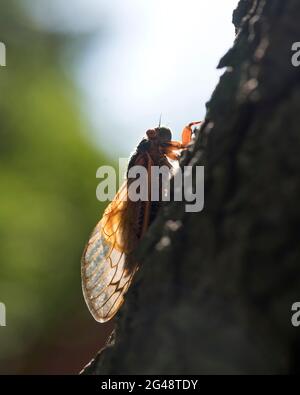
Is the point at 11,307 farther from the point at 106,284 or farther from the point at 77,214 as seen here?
the point at 106,284

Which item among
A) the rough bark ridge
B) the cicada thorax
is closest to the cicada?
the cicada thorax

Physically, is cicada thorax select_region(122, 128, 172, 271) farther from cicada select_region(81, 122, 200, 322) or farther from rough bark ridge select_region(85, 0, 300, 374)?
rough bark ridge select_region(85, 0, 300, 374)

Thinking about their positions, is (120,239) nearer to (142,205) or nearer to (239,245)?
(142,205)

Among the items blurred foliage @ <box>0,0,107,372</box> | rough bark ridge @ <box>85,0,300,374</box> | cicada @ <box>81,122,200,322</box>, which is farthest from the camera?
blurred foliage @ <box>0,0,107,372</box>

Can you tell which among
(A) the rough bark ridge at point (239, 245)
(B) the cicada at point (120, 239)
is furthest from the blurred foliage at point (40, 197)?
(A) the rough bark ridge at point (239, 245)

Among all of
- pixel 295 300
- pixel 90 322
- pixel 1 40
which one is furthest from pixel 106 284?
pixel 1 40
